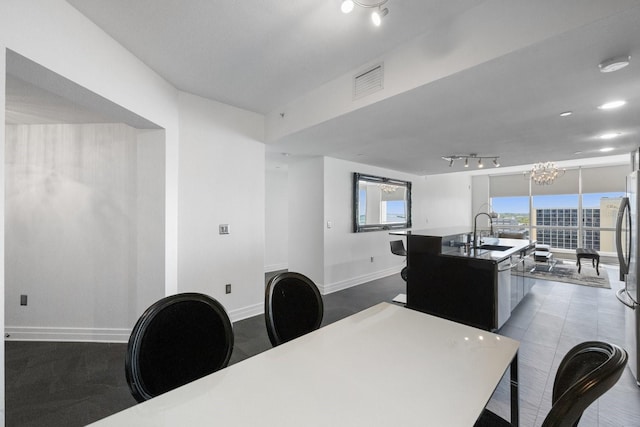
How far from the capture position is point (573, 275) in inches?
223

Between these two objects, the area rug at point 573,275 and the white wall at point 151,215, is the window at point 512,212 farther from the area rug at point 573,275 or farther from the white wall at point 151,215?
the white wall at point 151,215

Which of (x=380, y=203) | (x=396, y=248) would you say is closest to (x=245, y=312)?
(x=396, y=248)

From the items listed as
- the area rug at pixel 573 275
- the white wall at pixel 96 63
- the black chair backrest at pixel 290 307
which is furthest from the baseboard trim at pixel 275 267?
the area rug at pixel 573 275

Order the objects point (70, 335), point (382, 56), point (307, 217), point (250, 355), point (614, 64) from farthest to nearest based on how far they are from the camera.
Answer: point (307, 217)
point (70, 335)
point (250, 355)
point (382, 56)
point (614, 64)

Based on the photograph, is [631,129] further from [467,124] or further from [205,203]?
[205,203]

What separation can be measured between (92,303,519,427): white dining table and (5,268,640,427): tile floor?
126cm

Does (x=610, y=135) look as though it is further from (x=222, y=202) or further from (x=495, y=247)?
(x=222, y=202)

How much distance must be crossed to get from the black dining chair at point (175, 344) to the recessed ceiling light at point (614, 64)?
2699mm

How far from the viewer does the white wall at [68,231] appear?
289 cm

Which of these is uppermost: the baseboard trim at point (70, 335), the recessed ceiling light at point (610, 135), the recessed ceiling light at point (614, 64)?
the recessed ceiling light at point (610, 135)

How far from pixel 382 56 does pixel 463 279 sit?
263cm

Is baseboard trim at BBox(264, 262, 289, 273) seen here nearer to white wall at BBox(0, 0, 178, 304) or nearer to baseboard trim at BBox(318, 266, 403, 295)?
baseboard trim at BBox(318, 266, 403, 295)

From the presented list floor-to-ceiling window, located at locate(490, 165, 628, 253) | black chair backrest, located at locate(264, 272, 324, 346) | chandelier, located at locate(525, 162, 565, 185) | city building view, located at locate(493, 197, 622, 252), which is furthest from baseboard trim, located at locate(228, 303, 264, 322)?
chandelier, located at locate(525, 162, 565, 185)

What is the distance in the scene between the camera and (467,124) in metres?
2.84
